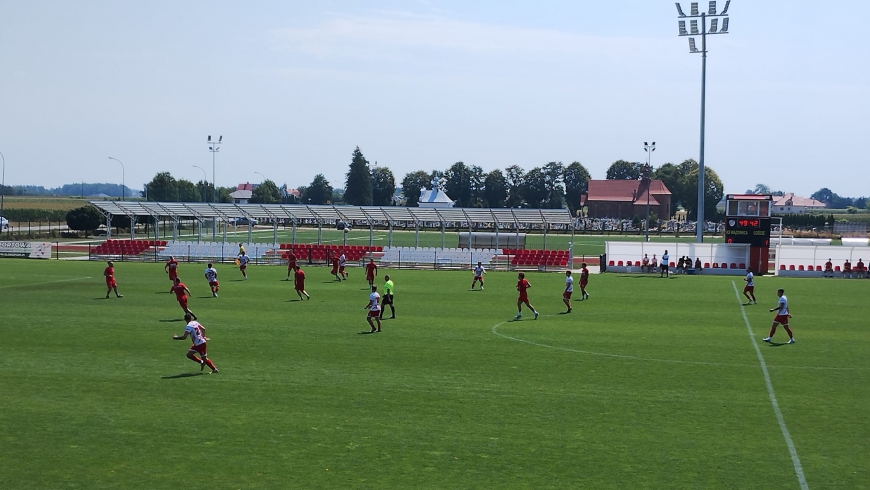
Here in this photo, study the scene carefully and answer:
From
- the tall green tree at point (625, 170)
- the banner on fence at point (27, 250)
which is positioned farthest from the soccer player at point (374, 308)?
the tall green tree at point (625, 170)

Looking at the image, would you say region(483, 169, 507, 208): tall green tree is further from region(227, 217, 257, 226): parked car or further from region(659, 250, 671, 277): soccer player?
region(659, 250, 671, 277): soccer player

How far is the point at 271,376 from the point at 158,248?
4506 cm

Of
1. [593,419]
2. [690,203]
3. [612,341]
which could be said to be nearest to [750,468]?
[593,419]

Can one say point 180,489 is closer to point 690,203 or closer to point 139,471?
point 139,471

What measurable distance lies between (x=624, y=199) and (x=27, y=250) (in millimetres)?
113481

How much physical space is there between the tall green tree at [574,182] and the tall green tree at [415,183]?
1145 inches

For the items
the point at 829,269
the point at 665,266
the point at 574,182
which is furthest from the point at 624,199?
the point at 665,266

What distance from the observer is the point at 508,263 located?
175 ft

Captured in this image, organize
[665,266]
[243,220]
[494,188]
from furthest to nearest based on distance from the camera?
1. [494,188]
2. [243,220]
3. [665,266]

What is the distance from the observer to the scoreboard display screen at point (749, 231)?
50.2 meters

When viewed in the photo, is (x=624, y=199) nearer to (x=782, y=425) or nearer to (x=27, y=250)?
(x=27, y=250)

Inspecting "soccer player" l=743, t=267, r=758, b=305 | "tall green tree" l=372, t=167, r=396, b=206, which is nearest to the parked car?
"soccer player" l=743, t=267, r=758, b=305

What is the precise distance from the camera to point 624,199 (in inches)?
5960

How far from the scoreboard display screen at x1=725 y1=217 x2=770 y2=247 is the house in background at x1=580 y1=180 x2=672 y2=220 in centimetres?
9941
